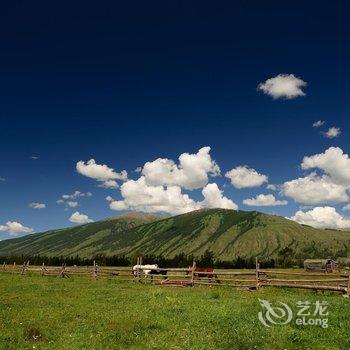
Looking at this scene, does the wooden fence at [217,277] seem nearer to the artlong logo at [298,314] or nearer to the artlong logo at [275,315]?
the artlong logo at [298,314]

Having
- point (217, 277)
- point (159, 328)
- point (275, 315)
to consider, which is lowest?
point (159, 328)

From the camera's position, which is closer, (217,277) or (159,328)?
(159,328)

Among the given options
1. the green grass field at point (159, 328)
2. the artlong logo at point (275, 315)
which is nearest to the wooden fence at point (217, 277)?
the artlong logo at point (275, 315)

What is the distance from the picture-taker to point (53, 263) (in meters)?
160

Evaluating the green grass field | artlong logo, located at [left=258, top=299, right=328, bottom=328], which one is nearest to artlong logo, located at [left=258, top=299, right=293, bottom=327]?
artlong logo, located at [left=258, top=299, right=328, bottom=328]

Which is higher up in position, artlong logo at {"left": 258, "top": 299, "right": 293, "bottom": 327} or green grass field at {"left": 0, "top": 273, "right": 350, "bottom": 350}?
artlong logo at {"left": 258, "top": 299, "right": 293, "bottom": 327}

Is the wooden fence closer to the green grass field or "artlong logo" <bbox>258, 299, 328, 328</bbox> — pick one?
"artlong logo" <bbox>258, 299, 328, 328</bbox>

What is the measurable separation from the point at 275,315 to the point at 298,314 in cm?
90

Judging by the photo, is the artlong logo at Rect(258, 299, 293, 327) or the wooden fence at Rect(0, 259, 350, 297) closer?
the artlong logo at Rect(258, 299, 293, 327)

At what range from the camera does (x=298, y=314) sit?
53.0ft

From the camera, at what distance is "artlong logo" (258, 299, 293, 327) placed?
599 inches

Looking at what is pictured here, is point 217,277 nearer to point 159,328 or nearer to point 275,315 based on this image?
point 275,315

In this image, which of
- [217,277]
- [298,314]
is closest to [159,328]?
[298,314]

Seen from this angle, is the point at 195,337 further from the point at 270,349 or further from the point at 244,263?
the point at 244,263
